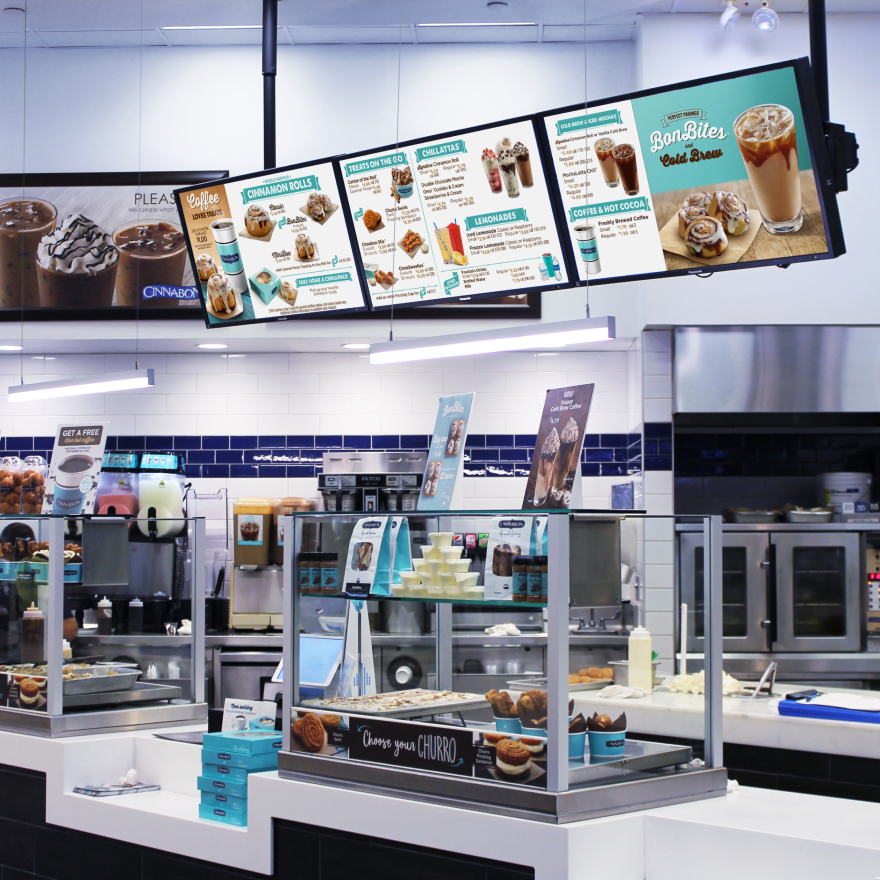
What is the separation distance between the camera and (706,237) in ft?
13.1

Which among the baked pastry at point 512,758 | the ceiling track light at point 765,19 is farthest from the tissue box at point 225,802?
the ceiling track light at point 765,19

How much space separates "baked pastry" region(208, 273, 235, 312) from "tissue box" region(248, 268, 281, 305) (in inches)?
5.1

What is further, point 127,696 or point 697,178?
point 697,178

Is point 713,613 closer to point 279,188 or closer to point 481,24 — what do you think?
point 279,188

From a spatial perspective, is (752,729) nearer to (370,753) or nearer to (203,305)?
(370,753)

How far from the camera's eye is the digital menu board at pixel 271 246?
16.0 ft

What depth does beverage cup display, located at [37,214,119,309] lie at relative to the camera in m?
6.32

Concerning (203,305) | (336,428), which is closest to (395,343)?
(203,305)

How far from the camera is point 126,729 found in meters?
3.86

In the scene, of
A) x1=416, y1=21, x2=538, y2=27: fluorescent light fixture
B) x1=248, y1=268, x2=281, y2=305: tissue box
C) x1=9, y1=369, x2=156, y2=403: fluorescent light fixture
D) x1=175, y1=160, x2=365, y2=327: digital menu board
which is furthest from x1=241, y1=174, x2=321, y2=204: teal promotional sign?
x1=416, y1=21, x2=538, y2=27: fluorescent light fixture

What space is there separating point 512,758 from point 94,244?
4787 millimetres

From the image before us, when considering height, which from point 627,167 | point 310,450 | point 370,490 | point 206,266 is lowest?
point 370,490

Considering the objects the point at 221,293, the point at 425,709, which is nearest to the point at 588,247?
the point at 221,293

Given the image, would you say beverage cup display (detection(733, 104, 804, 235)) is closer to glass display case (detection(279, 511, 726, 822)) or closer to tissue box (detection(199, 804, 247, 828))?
glass display case (detection(279, 511, 726, 822))
